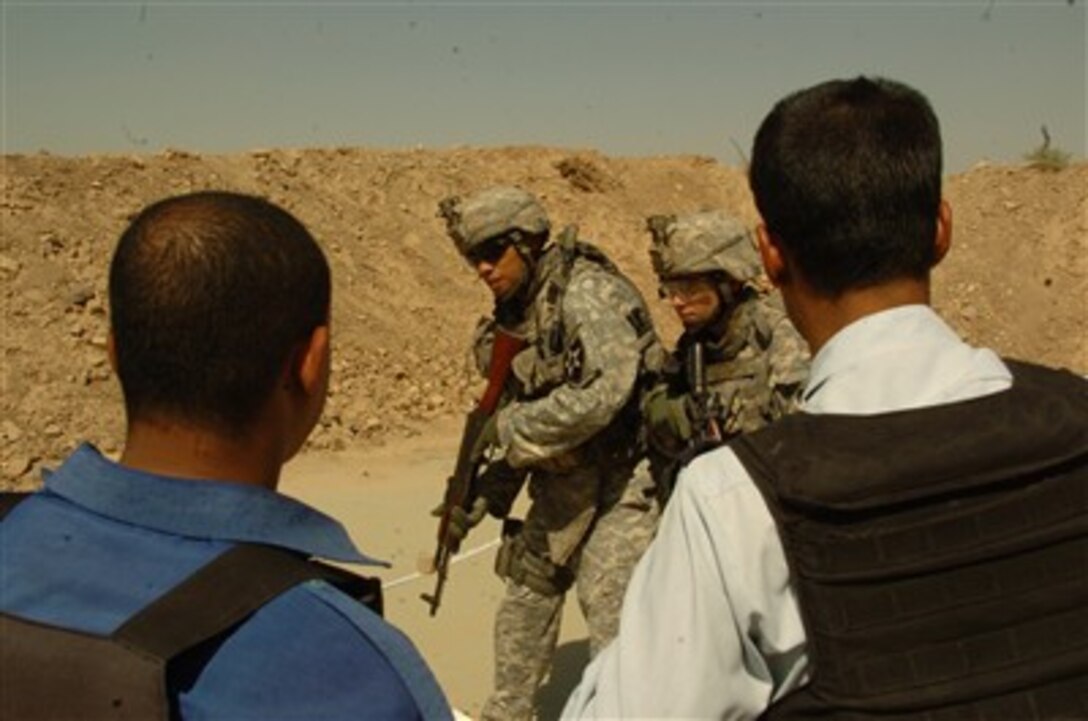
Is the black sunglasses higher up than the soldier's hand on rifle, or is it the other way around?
the black sunglasses

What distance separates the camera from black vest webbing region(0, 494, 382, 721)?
1297 millimetres

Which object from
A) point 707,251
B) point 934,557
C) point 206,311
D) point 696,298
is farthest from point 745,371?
point 206,311

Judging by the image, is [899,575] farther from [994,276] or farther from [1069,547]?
[994,276]

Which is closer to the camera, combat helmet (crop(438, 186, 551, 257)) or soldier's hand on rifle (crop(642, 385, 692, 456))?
soldier's hand on rifle (crop(642, 385, 692, 456))

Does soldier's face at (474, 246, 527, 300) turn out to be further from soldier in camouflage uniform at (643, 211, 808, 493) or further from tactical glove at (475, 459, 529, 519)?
tactical glove at (475, 459, 529, 519)

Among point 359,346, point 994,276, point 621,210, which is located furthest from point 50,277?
point 994,276

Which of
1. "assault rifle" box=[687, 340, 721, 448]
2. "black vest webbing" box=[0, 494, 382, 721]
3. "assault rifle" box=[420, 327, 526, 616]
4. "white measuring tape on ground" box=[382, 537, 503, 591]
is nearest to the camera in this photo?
"black vest webbing" box=[0, 494, 382, 721]

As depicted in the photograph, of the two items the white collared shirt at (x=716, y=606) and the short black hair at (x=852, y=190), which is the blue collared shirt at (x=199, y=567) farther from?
the short black hair at (x=852, y=190)

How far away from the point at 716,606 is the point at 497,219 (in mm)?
3145

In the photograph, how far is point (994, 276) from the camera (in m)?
18.3

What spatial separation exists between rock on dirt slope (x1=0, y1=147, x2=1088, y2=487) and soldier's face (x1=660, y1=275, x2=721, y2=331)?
654 centimetres

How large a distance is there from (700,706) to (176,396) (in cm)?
65

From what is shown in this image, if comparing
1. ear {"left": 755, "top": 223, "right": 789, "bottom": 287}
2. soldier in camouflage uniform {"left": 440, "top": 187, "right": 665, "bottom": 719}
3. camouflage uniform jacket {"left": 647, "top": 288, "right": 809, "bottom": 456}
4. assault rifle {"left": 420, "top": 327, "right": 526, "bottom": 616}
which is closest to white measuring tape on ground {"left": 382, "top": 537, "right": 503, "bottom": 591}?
assault rifle {"left": 420, "top": 327, "right": 526, "bottom": 616}

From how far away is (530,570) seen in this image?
465 centimetres
